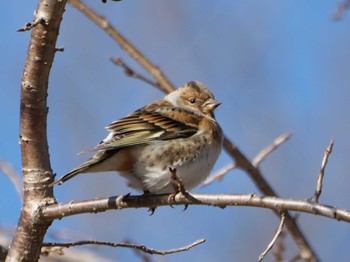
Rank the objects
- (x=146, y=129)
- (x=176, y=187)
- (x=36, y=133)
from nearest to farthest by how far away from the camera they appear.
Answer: (x=176, y=187) < (x=36, y=133) < (x=146, y=129)

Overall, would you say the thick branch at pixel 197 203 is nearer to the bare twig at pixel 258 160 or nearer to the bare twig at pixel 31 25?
the bare twig at pixel 31 25

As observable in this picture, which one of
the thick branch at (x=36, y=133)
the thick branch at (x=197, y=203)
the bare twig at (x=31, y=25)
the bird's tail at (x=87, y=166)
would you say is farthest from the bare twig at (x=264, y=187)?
the bare twig at (x=31, y=25)

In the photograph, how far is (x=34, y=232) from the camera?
3.00 meters

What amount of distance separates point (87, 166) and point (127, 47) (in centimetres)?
158

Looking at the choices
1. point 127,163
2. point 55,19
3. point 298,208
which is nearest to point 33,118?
point 55,19

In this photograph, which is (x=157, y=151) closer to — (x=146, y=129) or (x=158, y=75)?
(x=146, y=129)

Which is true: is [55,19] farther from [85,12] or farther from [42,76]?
[85,12]

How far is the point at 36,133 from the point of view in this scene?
298 cm

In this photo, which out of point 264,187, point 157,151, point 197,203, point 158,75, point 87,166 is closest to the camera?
point 197,203

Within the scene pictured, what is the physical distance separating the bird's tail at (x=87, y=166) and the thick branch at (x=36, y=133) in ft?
0.24

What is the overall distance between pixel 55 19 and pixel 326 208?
4.25 feet

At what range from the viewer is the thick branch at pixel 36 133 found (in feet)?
9.09

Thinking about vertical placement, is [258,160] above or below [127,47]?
below

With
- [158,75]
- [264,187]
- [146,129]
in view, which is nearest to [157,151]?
[146,129]
